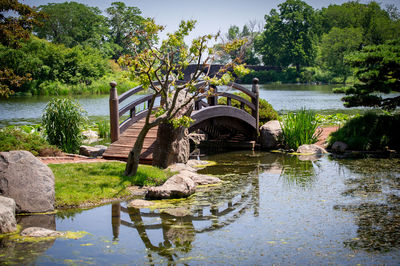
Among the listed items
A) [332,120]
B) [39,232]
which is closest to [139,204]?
[39,232]

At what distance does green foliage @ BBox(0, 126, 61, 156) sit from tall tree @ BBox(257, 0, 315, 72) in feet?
220

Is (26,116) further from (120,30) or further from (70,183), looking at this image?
(120,30)

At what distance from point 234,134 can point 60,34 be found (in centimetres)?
5463

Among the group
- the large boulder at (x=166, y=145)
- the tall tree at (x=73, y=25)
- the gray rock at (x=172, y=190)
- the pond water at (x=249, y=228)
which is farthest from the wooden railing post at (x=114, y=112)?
the tall tree at (x=73, y=25)

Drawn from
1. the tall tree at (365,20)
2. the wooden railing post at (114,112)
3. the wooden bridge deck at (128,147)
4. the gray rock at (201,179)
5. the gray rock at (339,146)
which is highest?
the tall tree at (365,20)

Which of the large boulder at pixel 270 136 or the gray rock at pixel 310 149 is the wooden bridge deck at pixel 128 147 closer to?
the large boulder at pixel 270 136

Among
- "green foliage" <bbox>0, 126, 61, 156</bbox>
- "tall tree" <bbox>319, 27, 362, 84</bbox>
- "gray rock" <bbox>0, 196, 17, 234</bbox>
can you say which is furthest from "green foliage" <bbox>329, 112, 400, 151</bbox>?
"tall tree" <bbox>319, 27, 362, 84</bbox>

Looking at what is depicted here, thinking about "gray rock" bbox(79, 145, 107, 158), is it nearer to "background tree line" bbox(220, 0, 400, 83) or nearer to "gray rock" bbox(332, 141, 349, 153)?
"gray rock" bbox(332, 141, 349, 153)

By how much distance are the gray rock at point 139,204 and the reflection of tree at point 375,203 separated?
3.46m

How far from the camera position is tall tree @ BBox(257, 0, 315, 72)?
76.4 meters

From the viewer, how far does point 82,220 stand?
737 cm

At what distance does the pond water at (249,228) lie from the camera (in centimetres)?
577

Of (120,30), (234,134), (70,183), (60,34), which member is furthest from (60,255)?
(120,30)

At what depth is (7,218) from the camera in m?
6.52
